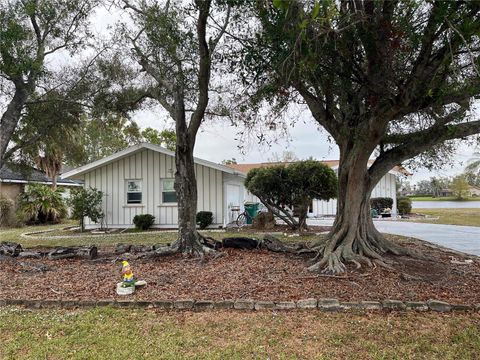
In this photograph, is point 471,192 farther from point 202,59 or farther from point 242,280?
point 242,280

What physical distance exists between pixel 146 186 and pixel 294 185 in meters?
7.06

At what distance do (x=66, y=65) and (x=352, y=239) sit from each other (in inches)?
363

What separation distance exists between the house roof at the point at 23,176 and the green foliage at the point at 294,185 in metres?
8.34

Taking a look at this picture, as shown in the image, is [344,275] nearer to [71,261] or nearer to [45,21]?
[71,261]

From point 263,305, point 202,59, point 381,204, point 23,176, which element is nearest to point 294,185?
point 202,59

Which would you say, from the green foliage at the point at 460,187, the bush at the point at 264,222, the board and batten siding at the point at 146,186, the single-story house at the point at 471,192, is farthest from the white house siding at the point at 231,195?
the single-story house at the point at 471,192

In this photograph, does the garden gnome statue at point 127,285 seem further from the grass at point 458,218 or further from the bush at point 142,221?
the grass at point 458,218

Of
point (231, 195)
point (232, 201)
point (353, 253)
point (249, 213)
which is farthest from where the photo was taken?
point (232, 201)

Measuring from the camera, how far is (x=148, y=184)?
1634 centimetres

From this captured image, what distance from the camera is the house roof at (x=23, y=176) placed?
481 inches

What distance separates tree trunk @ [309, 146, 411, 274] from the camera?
6879mm

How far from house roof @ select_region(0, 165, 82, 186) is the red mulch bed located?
18.0 ft

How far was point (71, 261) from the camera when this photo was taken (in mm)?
7836

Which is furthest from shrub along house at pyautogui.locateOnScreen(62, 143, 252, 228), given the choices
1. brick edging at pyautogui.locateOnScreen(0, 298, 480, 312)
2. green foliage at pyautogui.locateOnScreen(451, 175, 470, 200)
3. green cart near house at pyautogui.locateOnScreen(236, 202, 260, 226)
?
green foliage at pyautogui.locateOnScreen(451, 175, 470, 200)
